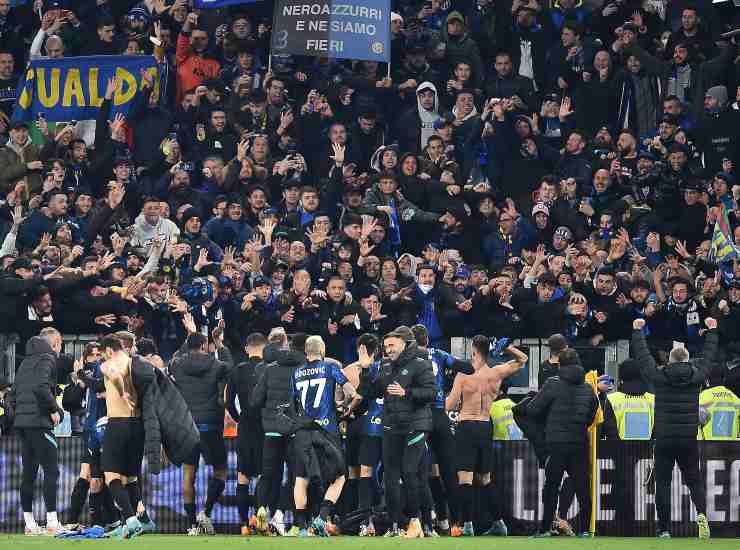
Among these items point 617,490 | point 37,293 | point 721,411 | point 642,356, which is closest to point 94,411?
point 37,293

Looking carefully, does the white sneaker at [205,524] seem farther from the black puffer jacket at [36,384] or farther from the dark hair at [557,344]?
the dark hair at [557,344]

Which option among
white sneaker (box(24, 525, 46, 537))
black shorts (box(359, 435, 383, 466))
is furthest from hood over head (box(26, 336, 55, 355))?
black shorts (box(359, 435, 383, 466))

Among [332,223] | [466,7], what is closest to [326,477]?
[332,223]

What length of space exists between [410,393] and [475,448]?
150 cm

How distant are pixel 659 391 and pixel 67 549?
21.4 ft

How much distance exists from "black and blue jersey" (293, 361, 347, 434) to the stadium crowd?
0.03 metres

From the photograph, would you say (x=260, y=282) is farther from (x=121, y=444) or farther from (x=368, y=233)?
(x=121, y=444)

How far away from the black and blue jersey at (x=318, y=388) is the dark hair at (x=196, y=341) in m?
1.57

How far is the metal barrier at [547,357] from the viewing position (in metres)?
21.3

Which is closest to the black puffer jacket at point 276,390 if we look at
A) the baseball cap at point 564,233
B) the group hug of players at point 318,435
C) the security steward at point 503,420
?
the group hug of players at point 318,435

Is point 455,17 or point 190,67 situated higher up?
point 455,17

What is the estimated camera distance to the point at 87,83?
88.4 ft

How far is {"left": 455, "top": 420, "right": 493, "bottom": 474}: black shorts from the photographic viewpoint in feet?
61.5

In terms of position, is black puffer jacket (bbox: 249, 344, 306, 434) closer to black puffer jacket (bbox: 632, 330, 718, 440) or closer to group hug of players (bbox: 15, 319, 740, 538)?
group hug of players (bbox: 15, 319, 740, 538)
